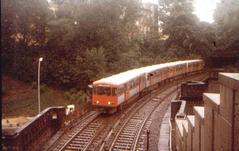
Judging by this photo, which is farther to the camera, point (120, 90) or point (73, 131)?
point (120, 90)

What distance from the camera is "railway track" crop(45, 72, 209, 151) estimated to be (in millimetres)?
17167

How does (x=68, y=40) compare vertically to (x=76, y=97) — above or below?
above

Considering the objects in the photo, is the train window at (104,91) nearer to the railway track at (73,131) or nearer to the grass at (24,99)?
the railway track at (73,131)

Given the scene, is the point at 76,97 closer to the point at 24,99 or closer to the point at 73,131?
the point at 24,99

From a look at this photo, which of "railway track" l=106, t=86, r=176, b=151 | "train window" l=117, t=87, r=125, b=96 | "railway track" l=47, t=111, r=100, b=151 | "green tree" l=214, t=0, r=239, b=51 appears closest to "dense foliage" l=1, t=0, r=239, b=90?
"railway track" l=106, t=86, r=176, b=151

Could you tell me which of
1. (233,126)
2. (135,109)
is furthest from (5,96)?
(233,126)

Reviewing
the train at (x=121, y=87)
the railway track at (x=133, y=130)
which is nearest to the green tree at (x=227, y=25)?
the train at (x=121, y=87)

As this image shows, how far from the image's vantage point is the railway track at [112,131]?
17.2 meters

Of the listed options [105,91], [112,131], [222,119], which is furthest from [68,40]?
[222,119]

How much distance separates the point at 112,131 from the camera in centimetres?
1948

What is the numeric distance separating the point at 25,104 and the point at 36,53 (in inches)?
386

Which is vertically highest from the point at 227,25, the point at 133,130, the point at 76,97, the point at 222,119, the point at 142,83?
the point at 227,25

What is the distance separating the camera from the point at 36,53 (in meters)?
40.9

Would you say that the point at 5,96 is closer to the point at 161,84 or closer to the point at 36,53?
the point at 36,53
